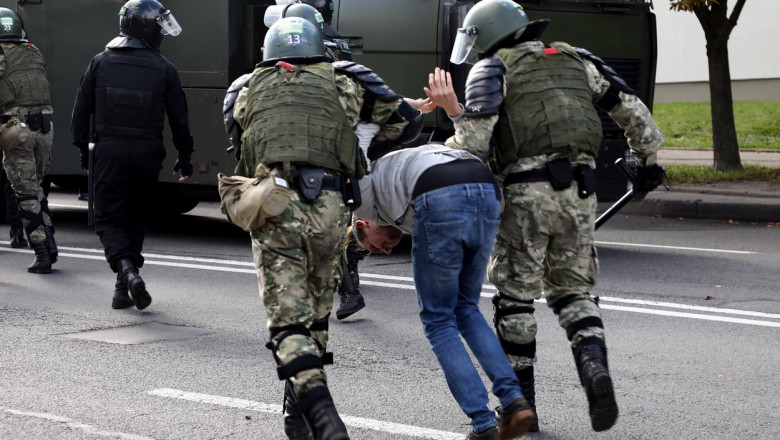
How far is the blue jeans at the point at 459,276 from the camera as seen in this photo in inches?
167

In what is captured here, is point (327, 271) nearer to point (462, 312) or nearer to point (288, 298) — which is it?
point (288, 298)

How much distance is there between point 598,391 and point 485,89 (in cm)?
124

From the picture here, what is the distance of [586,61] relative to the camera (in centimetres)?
495

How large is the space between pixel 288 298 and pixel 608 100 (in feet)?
5.53

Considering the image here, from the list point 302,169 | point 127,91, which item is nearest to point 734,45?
point 127,91

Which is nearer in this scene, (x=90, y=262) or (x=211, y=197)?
(x=90, y=262)

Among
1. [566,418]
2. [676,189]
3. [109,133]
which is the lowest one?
[676,189]

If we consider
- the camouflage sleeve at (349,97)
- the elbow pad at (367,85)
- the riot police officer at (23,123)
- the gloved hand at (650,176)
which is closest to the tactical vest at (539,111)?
the gloved hand at (650,176)

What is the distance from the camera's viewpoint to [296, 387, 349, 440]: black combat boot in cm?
405

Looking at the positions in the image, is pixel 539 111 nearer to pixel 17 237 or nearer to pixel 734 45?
pixel 17 237

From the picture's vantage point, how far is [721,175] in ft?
49.5

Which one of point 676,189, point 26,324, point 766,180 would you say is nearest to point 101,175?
point 26,324

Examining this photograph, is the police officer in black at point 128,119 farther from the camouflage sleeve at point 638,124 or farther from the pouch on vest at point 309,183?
the camouflage sleeve at point 638,124

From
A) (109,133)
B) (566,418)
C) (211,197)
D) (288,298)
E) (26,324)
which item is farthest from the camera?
(211,197)
